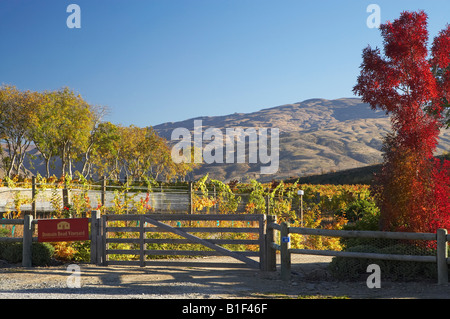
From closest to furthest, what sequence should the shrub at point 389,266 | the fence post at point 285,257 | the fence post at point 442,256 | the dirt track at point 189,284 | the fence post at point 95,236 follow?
the dirt track at point 189,284, the fence post at point 442,256, the shrub at point 389,266, the fence post at point 285,257, the fence post at point 95,236

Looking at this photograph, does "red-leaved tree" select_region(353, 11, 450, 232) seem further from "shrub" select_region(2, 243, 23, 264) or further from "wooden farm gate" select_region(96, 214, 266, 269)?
"shrub" select_region(2, 243, 23, 264)

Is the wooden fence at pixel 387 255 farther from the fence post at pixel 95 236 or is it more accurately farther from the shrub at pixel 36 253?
the shrub at pixel 36 253

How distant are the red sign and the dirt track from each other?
723 millimetres

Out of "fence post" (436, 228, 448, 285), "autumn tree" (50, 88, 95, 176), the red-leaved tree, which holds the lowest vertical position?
"fence post" (436, 228, 448, 285)

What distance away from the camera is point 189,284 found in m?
9.13

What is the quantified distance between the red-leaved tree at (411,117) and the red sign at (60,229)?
6977 mm

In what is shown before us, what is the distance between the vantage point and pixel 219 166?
627 ft

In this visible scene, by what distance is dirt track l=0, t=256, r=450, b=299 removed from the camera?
8.24 meters

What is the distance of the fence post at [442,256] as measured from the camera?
8.52 m

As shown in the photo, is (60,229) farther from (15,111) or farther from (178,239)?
(15,111)

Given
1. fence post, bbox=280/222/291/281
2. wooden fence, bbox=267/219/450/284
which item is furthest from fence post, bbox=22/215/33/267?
A: fence post, bbox=280/222/291/281

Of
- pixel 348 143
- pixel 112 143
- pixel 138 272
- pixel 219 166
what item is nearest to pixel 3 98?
pixel 112 143

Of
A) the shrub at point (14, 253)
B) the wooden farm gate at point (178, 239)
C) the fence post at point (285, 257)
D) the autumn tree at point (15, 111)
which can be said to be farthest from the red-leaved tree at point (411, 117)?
the autumn tree at point (15, 111)
